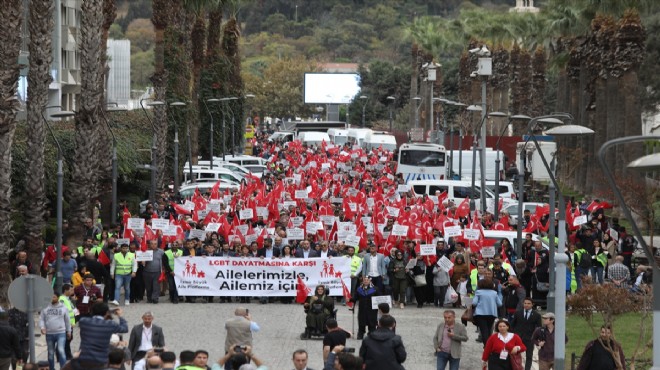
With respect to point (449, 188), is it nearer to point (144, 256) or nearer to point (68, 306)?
point (144, 256)

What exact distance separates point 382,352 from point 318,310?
7089 mm

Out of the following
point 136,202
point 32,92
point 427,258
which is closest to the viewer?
point 427,258

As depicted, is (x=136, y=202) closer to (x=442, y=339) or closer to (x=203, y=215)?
(x=203, y=215)

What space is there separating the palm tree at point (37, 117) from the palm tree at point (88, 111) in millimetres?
3655

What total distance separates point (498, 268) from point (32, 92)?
11.6 m

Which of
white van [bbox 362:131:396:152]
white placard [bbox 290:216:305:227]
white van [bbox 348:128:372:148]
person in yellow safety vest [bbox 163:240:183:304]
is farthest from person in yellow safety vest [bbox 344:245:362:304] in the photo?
white van [bbox 348:128:372:148]

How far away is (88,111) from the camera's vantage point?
35.1 metres

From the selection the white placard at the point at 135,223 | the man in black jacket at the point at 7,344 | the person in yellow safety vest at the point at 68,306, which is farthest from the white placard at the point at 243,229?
the man in black jacket at the point at 7,344

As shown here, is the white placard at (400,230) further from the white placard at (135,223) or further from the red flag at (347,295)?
the white placard at (135,223)

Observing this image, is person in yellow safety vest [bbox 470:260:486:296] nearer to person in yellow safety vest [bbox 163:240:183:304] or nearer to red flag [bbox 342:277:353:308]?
red flag [bbox 342:277:353:308]

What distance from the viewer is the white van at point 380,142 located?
8338 cm

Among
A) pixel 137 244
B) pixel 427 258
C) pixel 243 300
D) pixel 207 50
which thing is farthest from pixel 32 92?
pixel 207 50

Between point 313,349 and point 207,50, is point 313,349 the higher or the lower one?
the lower one

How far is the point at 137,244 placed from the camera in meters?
29.0
